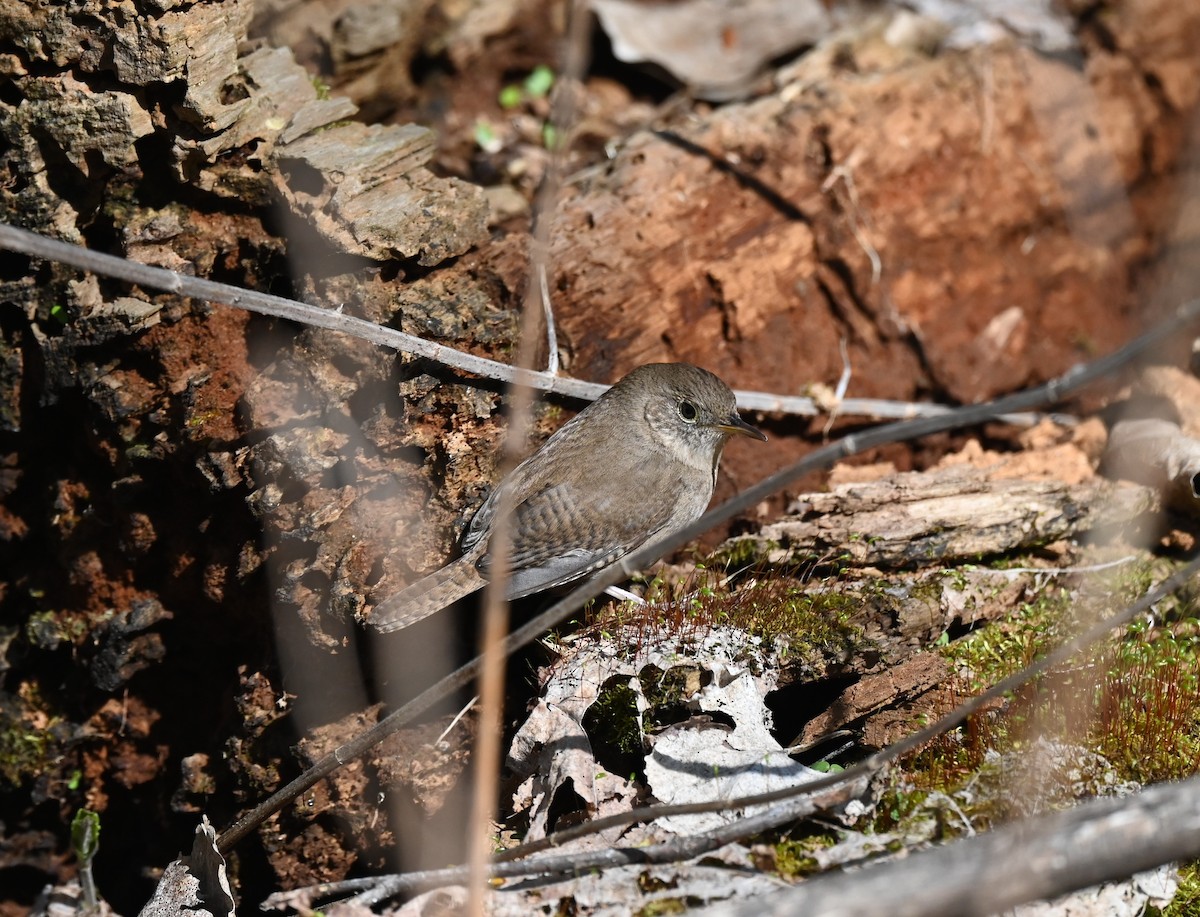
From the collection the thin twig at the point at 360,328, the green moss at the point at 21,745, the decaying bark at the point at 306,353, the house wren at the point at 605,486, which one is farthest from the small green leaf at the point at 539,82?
the green moss at the point at 21,745

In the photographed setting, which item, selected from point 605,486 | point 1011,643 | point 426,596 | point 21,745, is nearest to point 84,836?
point 426,596

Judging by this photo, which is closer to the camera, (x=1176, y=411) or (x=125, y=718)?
(x=125, y=718)

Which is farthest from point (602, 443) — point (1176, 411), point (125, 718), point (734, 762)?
point (1176, 411)

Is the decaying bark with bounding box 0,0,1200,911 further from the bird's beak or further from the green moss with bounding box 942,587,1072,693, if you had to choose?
the bird's beak

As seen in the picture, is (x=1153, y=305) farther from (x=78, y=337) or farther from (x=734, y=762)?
(x=78, y=337)

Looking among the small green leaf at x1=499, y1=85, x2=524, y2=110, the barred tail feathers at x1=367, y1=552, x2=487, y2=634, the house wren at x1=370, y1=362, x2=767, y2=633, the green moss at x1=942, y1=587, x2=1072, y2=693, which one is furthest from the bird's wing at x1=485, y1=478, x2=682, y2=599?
the small green leaf at x1=499, y1=85, x2=524, y2=110

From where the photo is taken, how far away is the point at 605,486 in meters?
4.73

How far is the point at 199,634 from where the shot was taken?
5.15 metres

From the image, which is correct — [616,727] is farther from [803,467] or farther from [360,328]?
[360,328]

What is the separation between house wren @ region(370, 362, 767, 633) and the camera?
4.43 m

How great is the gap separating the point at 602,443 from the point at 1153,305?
13.7 ft

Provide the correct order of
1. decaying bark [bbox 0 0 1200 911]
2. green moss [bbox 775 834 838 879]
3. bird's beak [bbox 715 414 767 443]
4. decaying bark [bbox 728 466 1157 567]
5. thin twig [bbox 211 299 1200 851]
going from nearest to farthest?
thin twig [bbox 211 299 1200 851] → green moss [bbox 775 834 838 879] → decaying bark [bbox 0 0 1200 911] → decaying bark [bbox 728 466 1157 567] → bird's beak [bbox 715 414 767 443]

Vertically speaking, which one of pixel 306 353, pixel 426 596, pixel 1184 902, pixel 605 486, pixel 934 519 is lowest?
pixel 1184 902

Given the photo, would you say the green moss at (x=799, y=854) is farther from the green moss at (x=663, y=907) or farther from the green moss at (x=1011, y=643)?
the green moss at (x=1011, y=643)
